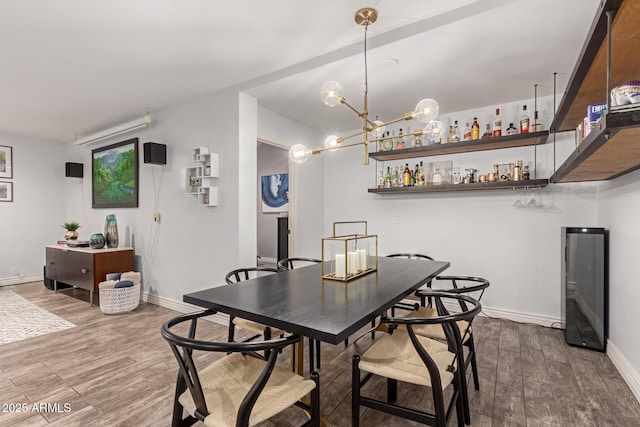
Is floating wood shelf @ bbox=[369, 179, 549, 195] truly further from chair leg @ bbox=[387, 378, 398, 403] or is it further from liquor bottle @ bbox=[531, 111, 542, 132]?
chair leg @ bbox=[387, 378, 398, 403]

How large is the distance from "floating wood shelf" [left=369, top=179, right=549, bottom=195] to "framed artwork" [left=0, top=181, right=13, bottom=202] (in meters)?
5.74

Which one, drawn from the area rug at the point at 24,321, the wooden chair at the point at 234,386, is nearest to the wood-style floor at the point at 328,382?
the area rug at the point at 24,321

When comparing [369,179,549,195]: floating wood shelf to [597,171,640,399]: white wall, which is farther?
[369,179,549,195]: floating wood shelf

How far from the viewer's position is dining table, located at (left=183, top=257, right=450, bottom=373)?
1.25 meters

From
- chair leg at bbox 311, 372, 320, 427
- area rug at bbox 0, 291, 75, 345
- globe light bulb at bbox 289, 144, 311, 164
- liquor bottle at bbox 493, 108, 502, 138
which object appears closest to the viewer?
chair leg at bbox 311, 372, 320, 427

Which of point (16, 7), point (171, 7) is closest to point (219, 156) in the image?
point (171, 7)

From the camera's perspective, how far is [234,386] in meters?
1.33

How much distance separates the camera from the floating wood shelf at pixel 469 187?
3121 millimetres

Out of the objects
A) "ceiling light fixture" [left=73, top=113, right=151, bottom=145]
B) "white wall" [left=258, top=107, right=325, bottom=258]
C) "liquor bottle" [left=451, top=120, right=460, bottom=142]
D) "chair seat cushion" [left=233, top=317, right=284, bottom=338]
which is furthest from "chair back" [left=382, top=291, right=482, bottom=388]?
"ceiling light fixture" [left=73, top=113, right=151, bottom=145]

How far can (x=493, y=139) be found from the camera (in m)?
3.21

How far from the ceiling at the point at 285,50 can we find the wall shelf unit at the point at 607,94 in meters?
0.50

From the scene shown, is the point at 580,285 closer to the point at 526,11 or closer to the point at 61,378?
the point at 526,11

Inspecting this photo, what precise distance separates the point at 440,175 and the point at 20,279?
22.0 feet

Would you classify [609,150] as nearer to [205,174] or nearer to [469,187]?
[469,187]
